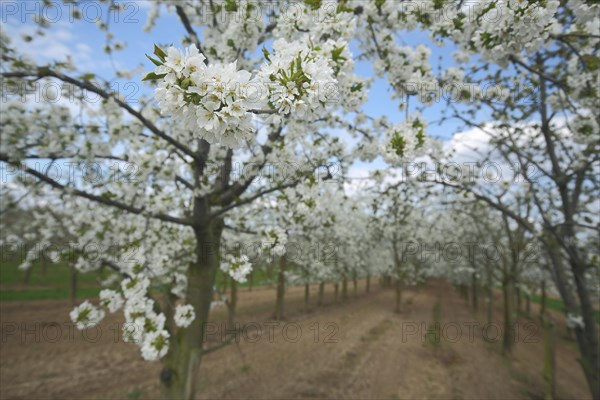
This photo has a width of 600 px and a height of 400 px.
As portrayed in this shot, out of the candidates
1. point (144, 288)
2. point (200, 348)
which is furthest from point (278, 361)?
point (144, 288)

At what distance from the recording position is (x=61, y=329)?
1338 cm

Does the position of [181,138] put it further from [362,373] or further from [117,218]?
[362,373]

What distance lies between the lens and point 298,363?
1095cm

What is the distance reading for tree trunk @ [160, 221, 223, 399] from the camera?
4426 mm

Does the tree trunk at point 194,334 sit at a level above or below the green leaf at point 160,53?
below

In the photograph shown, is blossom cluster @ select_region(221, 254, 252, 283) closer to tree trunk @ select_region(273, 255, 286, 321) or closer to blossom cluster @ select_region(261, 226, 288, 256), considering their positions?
blossom cluster @ select_region(261, 226, 288, 256)

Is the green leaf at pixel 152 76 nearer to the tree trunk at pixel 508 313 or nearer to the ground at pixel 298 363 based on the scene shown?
the ground at pixel 298 363

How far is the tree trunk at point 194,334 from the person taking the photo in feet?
14.5

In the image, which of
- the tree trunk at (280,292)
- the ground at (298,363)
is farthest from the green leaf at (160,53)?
the tree trunk at (280,292)

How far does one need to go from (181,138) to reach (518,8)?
5521 mm

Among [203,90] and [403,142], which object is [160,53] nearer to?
[203,90]

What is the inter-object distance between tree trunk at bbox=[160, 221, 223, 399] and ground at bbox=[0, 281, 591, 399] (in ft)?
15.4

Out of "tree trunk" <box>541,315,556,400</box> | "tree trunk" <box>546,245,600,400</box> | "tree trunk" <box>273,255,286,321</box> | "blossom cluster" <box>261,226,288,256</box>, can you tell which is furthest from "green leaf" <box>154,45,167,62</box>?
"tree trunk" <box>273,255,286,321</box>

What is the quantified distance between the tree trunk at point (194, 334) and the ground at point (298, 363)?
4.69 m
